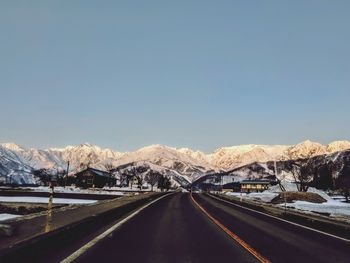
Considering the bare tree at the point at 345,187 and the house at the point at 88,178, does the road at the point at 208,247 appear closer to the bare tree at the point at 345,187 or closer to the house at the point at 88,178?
the bare tree at the point at 345,187

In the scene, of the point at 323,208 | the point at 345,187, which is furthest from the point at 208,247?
the point at 345,187

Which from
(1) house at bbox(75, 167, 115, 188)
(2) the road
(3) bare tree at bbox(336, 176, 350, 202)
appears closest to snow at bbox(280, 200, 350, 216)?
(2) the road

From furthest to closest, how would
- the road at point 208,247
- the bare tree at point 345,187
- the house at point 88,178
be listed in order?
the house at point 88,178 < the bare tree at point 345,187 < the road at point 208,247

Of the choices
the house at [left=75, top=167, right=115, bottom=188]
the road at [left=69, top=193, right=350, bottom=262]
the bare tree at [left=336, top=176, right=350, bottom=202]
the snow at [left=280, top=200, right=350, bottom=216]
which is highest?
the house at [left=75, top=167, right=115, bottom=188]

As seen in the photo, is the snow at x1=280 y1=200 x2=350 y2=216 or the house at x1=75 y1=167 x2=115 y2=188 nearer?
the snow at x1=280 y1=200 x2=350 y2=216

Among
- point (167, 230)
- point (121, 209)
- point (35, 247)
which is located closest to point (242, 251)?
point (35, 247)

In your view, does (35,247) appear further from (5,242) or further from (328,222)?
(328,222)

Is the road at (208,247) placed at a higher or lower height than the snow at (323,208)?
lower

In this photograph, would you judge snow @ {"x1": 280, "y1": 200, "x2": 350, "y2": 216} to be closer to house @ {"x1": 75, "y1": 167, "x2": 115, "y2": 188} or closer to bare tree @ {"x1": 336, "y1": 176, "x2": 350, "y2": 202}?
bare tree @ {"x1": 336, "y1": 176, "x2": 350, "y2": 202}

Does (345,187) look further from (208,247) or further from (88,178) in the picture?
(88,178)

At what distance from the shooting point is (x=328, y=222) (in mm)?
22094

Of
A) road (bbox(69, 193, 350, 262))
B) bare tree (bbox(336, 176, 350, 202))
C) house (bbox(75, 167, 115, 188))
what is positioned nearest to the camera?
road (bbox(69, 193, 350, 262))

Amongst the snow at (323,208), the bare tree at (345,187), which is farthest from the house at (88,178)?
the snow at (323,208)

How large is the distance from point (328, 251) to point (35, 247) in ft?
25.0
